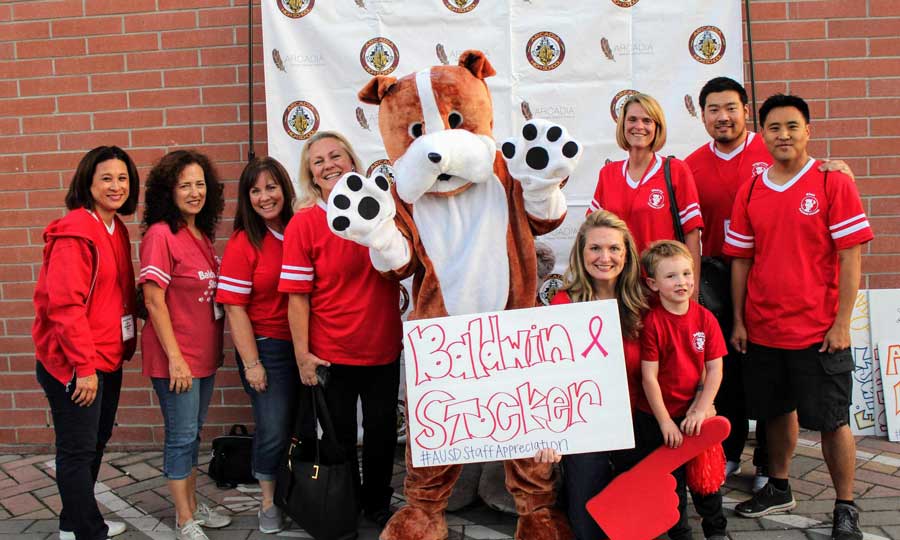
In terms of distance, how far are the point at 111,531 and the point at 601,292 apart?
251 cm

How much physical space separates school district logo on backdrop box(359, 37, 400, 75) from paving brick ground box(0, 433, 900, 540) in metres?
2.27

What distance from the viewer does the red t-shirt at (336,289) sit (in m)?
3.09

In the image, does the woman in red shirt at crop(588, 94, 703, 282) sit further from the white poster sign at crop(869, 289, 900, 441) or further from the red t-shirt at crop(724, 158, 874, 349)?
the white poster sign at crop(869, 289, 900, 441)

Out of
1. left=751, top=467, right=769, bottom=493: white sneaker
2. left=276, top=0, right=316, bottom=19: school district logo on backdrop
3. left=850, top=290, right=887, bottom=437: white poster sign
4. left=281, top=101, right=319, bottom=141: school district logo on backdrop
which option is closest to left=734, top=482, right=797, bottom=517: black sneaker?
left=751, top=467, right=769, bottom=493: white sneaker

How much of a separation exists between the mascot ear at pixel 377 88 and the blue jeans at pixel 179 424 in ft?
4.82

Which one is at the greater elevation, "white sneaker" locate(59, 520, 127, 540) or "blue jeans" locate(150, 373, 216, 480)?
"blue jeans" locate(150, 373, 216, 480)

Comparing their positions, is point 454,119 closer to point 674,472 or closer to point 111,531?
point 674,472

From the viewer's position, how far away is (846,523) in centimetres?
296

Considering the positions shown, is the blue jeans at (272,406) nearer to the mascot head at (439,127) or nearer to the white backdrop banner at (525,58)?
the mascot head at (439,127)

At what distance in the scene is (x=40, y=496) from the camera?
3.77 m

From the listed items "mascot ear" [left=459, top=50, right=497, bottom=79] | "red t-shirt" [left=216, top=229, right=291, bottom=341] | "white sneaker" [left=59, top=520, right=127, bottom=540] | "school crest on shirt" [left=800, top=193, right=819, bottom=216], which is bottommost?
"white sneaker" [left=59, top=520, right=127, bottom=540]

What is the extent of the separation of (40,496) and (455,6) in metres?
3.49

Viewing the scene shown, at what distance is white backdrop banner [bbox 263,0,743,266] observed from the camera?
12.8 ft

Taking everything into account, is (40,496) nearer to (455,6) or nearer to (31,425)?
(31,425)
